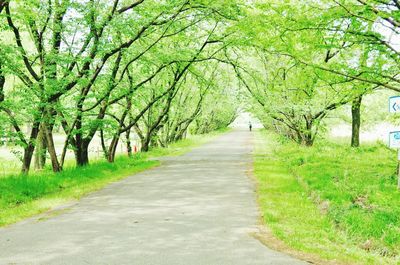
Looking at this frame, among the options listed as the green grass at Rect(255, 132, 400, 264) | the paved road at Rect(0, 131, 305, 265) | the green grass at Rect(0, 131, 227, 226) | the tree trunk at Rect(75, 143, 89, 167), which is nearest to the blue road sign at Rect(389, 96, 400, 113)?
the green grass at Rect(255, 132, 400, 264)

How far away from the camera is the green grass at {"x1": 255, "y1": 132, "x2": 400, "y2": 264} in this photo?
6414mm

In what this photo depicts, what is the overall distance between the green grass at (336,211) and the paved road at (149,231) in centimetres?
62

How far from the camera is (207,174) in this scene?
15.1 meters

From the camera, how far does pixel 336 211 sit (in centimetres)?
829

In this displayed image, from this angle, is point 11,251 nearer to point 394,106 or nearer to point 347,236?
point 347,236

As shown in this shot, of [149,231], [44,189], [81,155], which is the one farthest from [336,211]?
[81,155]

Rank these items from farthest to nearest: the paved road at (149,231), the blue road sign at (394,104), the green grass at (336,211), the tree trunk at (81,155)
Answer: the tree trunk at (81,155) < the blue road sign at (394,104) < the green grass at (336,211) < the paved road at (149,231)

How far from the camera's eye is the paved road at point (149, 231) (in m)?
5.86

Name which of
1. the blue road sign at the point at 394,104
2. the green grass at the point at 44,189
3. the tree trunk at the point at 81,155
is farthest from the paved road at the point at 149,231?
the tree trunk at the point at 81,155

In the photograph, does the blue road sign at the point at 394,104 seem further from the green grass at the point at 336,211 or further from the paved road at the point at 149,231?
the paved road at the point at 149,231

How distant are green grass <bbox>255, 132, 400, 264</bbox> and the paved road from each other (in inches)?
24.5

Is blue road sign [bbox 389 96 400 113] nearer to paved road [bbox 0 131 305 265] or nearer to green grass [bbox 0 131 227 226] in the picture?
paved road [bbox 0 131 305 265]

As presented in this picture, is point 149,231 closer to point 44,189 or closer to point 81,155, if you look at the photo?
point 44,189

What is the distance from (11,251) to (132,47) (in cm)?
1252
